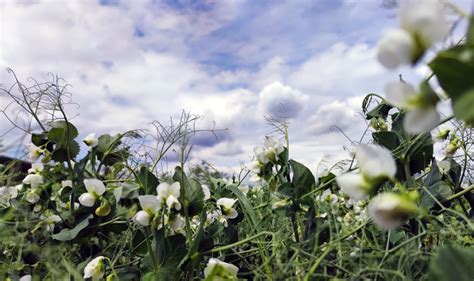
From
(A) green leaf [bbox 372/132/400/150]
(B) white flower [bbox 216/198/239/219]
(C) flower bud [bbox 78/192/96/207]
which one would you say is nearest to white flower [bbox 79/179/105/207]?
(C) flower bud [bbox 78/192/96/207]

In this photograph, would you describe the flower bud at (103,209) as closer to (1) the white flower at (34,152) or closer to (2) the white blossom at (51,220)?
(2) the white blossom at (51,220)

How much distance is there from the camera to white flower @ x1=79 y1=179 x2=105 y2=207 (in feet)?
2.71

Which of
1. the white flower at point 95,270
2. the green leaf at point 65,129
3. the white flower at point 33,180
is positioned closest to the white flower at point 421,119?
the white flower at point 95,270

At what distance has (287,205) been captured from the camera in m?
0.77

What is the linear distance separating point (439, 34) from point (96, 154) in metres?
0.74

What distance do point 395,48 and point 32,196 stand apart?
83cm

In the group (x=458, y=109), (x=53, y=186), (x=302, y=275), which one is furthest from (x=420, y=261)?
(x=53, y=186)

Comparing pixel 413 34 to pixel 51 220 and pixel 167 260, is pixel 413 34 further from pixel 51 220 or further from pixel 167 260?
pixel 51 220

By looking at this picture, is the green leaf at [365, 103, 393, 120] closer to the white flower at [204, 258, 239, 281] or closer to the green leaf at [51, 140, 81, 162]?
the white flower at [204, 258, 239, 281]

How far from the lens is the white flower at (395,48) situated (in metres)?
0.39

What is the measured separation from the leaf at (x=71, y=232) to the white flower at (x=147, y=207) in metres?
0.20

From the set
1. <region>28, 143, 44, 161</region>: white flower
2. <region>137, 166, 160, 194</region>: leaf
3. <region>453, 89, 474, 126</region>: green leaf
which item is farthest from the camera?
<region>28, 143, 44, 161</region>: white flower

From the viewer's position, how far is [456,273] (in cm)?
40

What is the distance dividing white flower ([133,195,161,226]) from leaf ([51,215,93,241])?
20 centimetres
